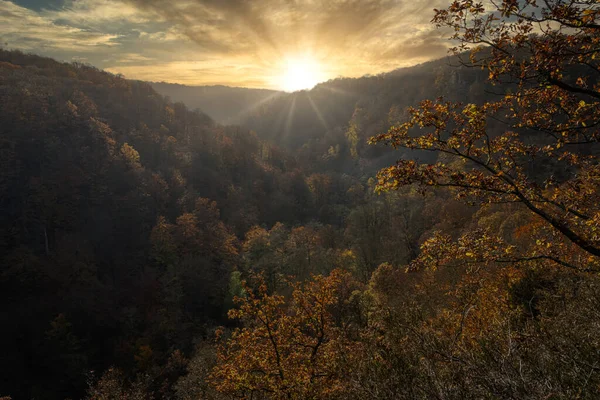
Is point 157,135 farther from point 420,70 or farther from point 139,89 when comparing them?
point 420,70

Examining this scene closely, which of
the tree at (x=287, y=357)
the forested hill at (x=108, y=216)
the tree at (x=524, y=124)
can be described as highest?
the tree at (x=524, y=124)

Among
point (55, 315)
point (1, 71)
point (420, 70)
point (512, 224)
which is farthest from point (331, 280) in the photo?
point (420, 70)

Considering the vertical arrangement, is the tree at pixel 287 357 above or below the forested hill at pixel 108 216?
above

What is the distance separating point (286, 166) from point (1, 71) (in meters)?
90.4

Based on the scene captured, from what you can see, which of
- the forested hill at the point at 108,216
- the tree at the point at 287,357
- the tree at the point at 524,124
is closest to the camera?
the tree at the point at 524,124

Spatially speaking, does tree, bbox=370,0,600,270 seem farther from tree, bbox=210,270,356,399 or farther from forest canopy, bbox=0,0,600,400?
tree, bbox=210,270,356,399

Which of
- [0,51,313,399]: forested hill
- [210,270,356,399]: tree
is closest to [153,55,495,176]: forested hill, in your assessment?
[0,51,313,399]: forested hill

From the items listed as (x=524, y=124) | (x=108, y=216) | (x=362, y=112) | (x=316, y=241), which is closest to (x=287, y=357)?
(x=524, y=124)

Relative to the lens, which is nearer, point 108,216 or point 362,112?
point 108,216

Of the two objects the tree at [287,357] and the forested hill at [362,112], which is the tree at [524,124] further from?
the forested hill at [362,112]

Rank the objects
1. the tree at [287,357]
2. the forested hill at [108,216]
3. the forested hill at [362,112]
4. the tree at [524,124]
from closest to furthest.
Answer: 1. the tree at [524,124]
2. the tree at [287,357]
3. the forested hill at [108,216]
4. the forested hill at [362,112]

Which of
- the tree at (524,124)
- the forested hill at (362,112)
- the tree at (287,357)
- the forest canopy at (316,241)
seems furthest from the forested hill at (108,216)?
the tree at (524,124)

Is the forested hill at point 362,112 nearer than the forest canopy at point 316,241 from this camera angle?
No

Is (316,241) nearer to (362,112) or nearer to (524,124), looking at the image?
(524,124)
